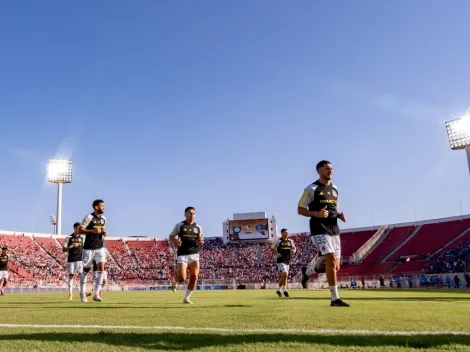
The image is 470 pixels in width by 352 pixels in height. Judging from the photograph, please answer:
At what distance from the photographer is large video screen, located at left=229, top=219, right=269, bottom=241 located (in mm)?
76375

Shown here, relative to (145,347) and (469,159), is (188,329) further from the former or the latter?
(469,159)

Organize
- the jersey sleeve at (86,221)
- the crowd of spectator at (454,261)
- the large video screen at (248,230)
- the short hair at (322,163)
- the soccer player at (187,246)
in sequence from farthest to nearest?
the large video screen at (248,230) < the crowd of spectator at (454,261) < the jersey sleeve at (86,221) < the soccer player at (187,246) < the short hair at (322,163)

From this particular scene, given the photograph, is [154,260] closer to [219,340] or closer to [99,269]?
[99,269]

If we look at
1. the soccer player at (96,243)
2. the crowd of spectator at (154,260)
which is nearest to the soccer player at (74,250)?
the soccer player at (96,243)

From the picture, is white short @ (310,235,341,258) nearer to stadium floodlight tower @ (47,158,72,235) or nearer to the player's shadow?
the player's shadow

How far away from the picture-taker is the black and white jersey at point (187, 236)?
11297 millimetres

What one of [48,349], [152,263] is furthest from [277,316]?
[152,263]

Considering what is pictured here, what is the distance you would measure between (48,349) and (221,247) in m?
75.7

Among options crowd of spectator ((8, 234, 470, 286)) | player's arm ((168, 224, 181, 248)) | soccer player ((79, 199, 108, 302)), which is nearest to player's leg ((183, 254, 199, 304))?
player's arm ((168, 224, 181, 248))

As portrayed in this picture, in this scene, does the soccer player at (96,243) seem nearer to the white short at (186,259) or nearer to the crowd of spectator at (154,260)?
the white short at (186,259)

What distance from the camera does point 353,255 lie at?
6625 centimetres

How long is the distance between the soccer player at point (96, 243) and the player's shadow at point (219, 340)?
299 inches

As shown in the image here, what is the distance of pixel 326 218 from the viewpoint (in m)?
8.14

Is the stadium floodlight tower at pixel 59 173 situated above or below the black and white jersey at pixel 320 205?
above
